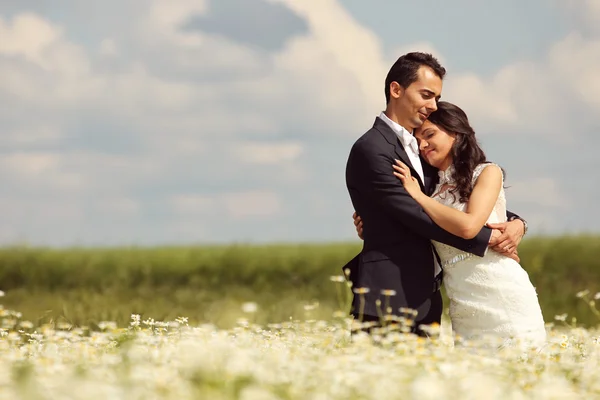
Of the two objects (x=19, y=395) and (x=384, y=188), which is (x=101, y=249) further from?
(x=19, y=395)

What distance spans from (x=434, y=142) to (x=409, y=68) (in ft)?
2.11

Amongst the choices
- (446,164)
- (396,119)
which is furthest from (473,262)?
(396,119)

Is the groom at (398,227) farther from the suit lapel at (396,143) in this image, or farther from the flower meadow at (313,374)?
the flower meadow at (313,374)

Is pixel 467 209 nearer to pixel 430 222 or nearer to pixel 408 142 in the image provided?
pixel 430 222

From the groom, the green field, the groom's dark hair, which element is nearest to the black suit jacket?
the groom

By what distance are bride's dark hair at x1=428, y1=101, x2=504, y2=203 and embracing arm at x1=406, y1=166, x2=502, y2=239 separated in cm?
14

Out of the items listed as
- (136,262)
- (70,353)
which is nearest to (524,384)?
(70,353)

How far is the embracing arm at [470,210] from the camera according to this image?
5379mm

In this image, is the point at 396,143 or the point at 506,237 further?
the point at 506,237

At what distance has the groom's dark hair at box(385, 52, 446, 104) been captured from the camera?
593 centimetres

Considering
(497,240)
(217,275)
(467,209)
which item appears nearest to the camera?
(467,209)

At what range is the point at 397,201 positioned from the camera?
5.37 metres

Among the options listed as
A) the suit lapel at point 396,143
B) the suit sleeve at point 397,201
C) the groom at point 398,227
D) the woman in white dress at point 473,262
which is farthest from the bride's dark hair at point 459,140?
the suit sleeve at point 397,201

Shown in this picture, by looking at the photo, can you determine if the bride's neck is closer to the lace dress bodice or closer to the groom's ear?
the lace dress bodice
